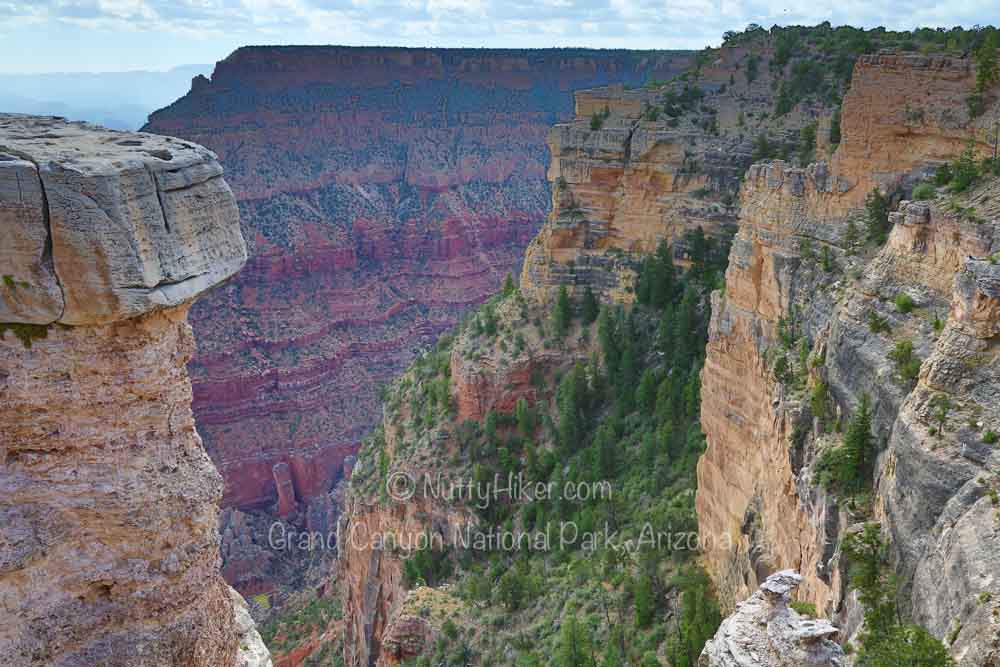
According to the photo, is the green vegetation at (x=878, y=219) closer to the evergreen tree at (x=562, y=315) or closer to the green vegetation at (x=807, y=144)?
Result: the green vegetation at (x=807, y=144)

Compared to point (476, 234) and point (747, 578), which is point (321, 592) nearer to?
point (747, 578)

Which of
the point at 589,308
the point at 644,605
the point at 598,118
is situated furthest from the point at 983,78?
the point at 598,118

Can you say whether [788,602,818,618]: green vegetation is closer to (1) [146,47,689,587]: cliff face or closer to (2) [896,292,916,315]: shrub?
(2) [896,292,916,315]: shrub

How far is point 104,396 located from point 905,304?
12921 mm

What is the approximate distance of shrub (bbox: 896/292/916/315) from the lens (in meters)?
16.0

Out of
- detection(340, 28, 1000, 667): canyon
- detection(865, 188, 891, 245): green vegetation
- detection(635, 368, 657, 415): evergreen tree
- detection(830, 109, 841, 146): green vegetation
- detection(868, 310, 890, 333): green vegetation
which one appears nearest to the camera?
detection(340, 28, 1000, 667): canyon

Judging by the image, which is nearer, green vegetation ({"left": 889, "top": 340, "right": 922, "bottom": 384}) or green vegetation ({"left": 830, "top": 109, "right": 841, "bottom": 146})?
green vegetation ({"left": 889, "top": 340, "right": 922, "bottom": 384})

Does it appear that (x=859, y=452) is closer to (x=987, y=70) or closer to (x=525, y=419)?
(x=987, y=70)

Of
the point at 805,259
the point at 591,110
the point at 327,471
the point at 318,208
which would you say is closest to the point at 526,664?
the point at 805,259

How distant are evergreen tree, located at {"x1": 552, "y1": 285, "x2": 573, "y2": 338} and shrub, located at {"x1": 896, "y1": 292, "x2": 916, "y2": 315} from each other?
26.5m

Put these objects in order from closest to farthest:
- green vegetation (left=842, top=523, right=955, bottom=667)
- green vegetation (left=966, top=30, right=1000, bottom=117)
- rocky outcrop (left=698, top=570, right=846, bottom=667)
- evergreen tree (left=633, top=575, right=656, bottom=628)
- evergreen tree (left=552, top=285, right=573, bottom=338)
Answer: green vegetation (left=842, top=523, right=955, bottom=667) → rocky outcrop (left=698, top=570, right=846, bottom=667) → green vegetation (left=966, top=30, right=1000, bottom=117) → evergreen tree (left=633, top=575, right=656, bottom=628) → evergreen tree (left=552, top=285, right=573, bottom=338)

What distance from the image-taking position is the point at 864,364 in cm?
1606

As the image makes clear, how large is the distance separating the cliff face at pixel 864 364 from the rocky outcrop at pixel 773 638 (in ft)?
4.09

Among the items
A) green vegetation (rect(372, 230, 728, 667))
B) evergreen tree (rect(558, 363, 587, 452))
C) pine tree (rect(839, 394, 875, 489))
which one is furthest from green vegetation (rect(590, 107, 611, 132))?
pine tree (rect(839, 394, 875, 489))
